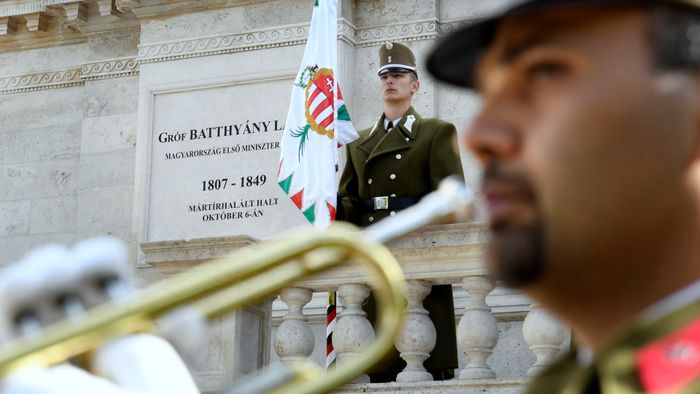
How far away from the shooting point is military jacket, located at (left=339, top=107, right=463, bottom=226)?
8.51 metres

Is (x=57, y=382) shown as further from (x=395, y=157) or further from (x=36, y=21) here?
(x=36, y=21)

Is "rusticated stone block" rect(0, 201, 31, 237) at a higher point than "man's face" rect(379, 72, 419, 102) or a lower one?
lower

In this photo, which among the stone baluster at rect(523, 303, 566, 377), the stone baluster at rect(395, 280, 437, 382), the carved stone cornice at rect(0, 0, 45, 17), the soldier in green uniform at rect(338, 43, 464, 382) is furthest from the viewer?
the carved stone cornice at rect(0, 0, 45, 17)

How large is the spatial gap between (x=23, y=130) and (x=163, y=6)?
2.11 meters

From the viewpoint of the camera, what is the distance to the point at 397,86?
8.97 m

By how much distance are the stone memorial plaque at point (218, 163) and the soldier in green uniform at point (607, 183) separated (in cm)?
998

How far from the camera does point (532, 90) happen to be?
1.98m

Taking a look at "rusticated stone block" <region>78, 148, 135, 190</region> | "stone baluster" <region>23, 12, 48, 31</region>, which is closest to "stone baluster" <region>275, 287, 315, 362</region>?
"rusticated stone block" <region>78, 148, 135, 190</region>

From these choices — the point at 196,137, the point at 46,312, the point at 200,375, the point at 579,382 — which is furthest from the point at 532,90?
the point at 196,137

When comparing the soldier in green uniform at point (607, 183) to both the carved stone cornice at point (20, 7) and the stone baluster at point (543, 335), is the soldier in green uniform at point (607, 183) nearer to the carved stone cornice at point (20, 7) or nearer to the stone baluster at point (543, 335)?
the stone baluster at point (543, 335)

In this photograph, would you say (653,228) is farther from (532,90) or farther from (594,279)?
(532,90)

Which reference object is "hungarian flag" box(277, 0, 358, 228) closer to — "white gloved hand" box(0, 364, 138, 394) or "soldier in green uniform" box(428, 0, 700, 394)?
"white gloved hand" box(0, 364, 138, 394)

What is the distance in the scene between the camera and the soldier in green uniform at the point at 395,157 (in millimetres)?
8492

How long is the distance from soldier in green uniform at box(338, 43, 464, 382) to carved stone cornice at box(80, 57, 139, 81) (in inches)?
187
